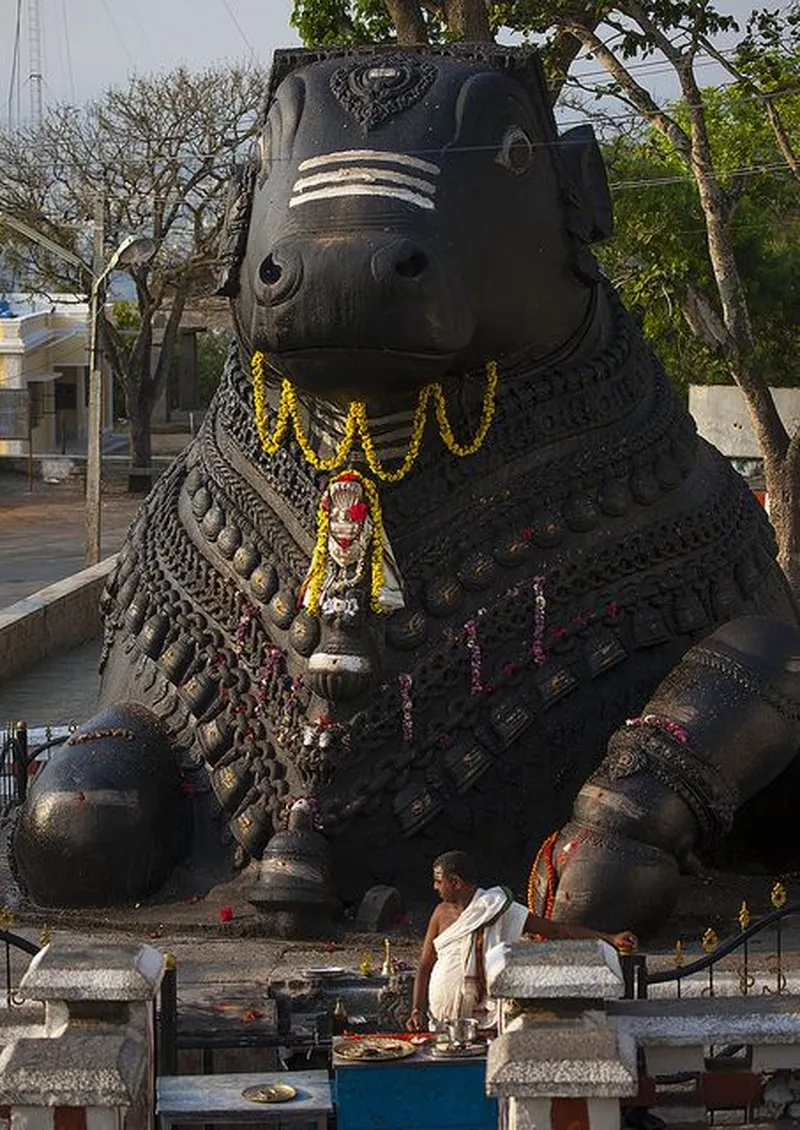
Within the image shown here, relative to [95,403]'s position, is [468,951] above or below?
below

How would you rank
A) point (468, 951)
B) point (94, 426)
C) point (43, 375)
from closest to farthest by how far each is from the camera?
1. point (468, 951)
2. point (94, 426)
3. point (43, 375)

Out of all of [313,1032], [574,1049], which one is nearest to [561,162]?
[313,1032]

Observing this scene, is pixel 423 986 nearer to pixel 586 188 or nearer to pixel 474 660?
pixel 474 660

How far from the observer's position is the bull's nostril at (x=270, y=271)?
24.6 feet

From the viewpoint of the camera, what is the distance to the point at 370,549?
785 centimetres

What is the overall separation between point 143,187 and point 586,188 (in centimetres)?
2946

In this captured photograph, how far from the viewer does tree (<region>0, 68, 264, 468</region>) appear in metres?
36.0

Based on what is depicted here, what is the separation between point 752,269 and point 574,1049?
964 inches

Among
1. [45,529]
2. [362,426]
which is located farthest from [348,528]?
[45,529]

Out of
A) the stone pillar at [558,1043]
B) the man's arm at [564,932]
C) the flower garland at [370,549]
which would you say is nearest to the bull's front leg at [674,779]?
the man's arm at [564,932]

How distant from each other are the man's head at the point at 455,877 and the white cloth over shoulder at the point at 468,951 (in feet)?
0.13

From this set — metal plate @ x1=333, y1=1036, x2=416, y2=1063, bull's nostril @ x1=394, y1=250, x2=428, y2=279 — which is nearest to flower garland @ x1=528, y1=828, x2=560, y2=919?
metal plate @ x1=333, y1=1036, x2=416, y2=1063

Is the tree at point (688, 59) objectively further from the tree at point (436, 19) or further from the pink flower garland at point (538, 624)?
the pink flower garland at point (538, 624)

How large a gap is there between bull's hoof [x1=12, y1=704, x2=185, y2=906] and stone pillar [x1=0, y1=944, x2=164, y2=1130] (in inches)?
94.2
